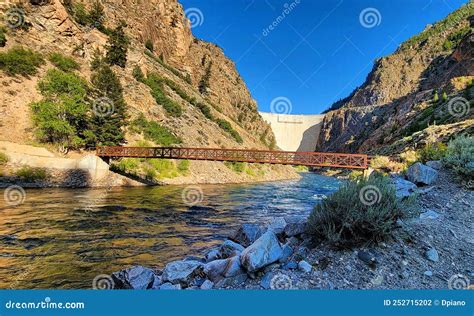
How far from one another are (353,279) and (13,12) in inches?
1972

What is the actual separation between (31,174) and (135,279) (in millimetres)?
22253

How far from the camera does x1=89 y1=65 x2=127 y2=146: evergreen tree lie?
3077cm

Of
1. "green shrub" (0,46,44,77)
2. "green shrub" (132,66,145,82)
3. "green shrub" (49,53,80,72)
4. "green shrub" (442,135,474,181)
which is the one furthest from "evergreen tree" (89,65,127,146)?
"green shrub" (442,135,474,181)

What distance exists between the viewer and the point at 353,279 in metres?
4.43

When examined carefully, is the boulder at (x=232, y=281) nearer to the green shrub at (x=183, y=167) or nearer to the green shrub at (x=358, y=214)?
the green shrub at (x=358, y=214)

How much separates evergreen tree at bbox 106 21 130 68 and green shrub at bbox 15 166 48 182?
29.9 m

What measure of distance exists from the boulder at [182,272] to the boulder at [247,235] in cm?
236

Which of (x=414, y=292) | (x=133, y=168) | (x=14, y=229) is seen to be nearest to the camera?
(x=414, y=292)

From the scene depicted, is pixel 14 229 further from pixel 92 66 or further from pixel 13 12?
pixel 13 12

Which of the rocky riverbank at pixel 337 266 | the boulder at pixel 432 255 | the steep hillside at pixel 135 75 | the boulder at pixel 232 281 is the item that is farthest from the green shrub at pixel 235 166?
the boulder at pixel 232 281

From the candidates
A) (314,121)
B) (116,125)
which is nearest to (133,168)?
(116,125)

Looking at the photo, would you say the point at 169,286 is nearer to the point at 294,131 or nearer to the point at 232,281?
the point at 232,281

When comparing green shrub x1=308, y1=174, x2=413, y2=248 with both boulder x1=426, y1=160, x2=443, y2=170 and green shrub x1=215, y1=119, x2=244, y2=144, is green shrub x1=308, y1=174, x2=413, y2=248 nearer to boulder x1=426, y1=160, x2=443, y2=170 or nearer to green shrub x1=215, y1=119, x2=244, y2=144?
boulder x1=426, y1=160, x2=443, y2=170

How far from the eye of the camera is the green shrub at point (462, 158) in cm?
877
